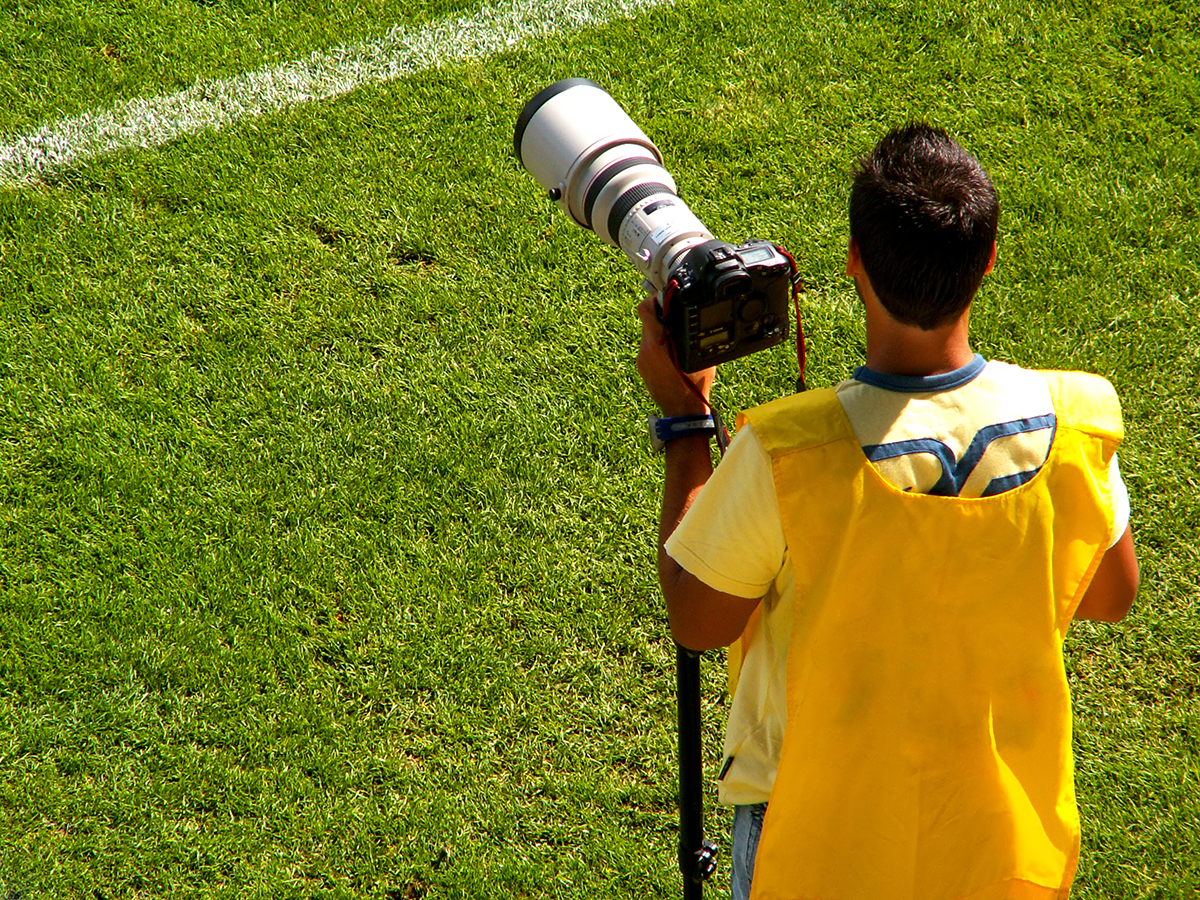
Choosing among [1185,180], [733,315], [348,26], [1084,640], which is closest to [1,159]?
[348,26]

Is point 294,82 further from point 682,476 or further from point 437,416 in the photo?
point 682,476

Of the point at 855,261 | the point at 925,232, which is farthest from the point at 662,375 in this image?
the point at 925,232

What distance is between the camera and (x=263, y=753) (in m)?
2.81

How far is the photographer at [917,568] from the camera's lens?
1440 mm

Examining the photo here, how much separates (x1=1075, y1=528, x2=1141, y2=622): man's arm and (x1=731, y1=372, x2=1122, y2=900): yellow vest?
0.11 meters

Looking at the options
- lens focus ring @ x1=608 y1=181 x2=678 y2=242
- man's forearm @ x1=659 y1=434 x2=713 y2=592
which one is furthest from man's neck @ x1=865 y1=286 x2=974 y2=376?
lens focus ring @ x1=608 y1=181 x2=678 y2=242

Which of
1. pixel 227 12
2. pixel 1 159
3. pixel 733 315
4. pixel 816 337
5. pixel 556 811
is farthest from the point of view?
pixel 227 12

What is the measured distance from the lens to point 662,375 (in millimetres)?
1807

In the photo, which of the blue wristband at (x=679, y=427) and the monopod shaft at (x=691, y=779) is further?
the monopod shaft at (x=691, y=779)

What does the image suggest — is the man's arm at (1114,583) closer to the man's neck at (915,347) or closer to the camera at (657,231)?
the man's neck at (915,347)

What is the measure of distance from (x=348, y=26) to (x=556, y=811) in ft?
10.5

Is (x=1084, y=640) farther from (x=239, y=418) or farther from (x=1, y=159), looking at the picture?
(x=1, y=159)

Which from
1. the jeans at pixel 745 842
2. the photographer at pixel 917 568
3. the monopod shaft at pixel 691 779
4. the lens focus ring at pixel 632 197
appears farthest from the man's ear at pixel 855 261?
the jeans at pixel 745 842

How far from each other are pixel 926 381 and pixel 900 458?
13 centimetres
